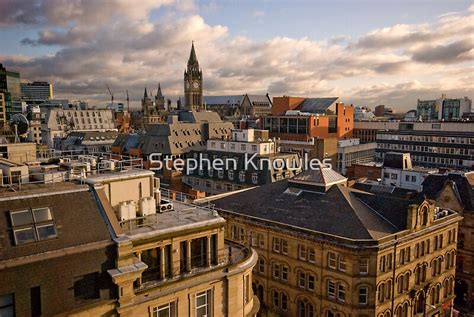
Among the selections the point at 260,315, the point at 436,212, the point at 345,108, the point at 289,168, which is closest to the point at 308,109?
the point at 345,108

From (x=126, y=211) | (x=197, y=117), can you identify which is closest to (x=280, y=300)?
(x=126, y=211)

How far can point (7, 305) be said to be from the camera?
17234mm

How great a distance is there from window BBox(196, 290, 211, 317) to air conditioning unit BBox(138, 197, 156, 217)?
6092 millimetres

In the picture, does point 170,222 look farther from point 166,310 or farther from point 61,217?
point 61,217

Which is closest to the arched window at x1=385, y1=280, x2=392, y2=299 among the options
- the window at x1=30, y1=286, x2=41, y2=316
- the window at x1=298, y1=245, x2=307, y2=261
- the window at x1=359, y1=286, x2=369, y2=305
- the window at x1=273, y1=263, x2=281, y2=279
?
the window at x1=359, y1=286, x2=369, y2=305

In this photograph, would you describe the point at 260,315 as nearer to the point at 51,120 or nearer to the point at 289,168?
the point at 289,168

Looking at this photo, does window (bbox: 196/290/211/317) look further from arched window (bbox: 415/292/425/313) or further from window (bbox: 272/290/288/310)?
arched window (bbox: 415/292/425/313)

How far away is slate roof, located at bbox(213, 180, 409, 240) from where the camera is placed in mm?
42125

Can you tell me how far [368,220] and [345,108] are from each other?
9755 centimetres

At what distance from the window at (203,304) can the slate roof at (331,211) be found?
21546mm

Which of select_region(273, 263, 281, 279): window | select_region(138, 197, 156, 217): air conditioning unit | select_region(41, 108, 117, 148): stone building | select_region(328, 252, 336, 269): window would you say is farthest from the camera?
select_region(41, 108, 117, 148): stone building

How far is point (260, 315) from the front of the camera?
162 feet

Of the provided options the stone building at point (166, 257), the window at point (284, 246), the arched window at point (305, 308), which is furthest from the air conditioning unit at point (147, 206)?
the arched window at point (305, 308)

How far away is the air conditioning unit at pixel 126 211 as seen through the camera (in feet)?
78.4
